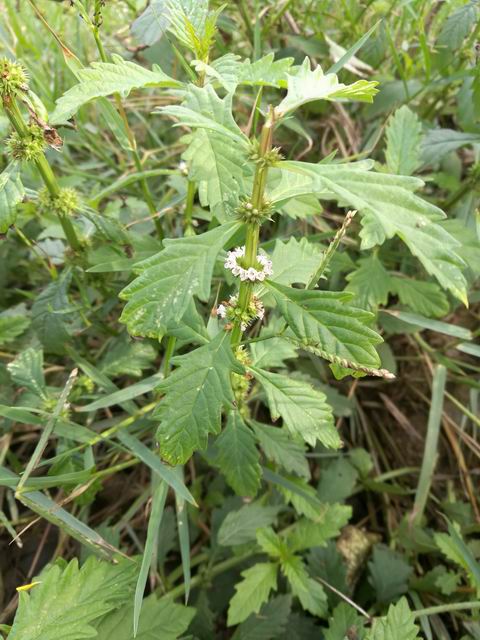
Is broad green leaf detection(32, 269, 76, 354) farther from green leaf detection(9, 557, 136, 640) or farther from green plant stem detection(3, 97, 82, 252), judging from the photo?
green leaf detection(9, 557, 136, 640)

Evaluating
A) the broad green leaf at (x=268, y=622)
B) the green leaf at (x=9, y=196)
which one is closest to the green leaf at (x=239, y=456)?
the broad green leaf at (x=268, y=622)

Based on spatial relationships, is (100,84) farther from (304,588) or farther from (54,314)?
(304,588)

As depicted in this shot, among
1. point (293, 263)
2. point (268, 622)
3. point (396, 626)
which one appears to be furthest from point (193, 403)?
point (268, 622)

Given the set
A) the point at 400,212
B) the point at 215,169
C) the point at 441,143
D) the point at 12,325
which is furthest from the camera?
the point at 441,143

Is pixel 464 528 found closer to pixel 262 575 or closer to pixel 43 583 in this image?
pixel 262 575

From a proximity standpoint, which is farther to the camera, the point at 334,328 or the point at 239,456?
the point at 239,456

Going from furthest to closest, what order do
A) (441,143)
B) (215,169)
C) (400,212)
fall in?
(441,143) → (215,169) → (400,212)

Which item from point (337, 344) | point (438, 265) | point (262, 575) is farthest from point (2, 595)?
point (438, 265)

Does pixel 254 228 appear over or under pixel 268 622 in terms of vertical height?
over

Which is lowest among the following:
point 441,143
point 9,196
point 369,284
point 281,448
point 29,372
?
point 281,448
